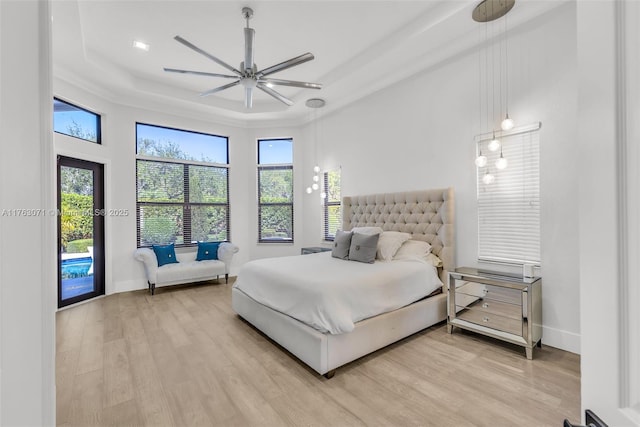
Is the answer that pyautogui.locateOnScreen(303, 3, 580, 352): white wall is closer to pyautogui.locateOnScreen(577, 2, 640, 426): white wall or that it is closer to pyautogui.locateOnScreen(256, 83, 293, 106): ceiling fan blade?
pyautogui.locateOnScreen(256, 83, 293, 106): ceiling fan blade

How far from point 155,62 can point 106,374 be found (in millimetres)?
4022

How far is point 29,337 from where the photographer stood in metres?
0.45

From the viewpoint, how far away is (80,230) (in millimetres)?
4359

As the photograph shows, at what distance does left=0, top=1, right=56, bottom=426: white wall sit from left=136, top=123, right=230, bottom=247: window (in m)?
5.41

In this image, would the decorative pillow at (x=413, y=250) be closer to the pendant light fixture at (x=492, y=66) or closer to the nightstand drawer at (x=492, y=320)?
the nightstand drawer at (x=492, y=320)

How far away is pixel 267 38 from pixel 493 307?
4.04 meters

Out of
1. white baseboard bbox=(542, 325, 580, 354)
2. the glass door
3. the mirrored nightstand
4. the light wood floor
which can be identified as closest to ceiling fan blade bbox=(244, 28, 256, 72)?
the light wood floor

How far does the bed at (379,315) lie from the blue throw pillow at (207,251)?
82.3 inches

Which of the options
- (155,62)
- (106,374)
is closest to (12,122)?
(106,374)

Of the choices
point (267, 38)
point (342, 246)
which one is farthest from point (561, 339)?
point (267, 38)

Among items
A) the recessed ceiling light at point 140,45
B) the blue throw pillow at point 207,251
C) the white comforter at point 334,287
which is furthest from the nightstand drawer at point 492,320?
the recessed ceiling light at point 140,45

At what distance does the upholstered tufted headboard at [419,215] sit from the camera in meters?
3.52

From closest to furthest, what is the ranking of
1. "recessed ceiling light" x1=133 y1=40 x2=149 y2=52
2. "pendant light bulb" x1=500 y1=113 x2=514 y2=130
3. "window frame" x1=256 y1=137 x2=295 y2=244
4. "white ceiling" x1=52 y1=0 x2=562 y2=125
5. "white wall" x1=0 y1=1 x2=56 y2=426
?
"white wall" x1=0 y1=1 x2=56 y2=426 → "pendant light bulb" x1=500 y1=113 x2=514 y2=130 → "white ceiling" x1=52 y1=0 x2=562 y2=125 → "recessed ceiling light" x1=133 y1=40 x2=149 y2=52 → "window frame" x1=256 y1=137 x2=295 y2=244

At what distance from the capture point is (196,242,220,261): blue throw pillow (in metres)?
5.46
